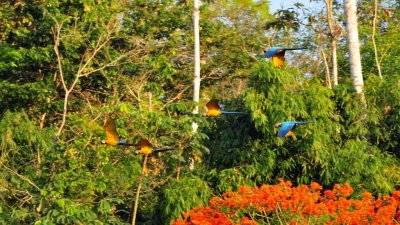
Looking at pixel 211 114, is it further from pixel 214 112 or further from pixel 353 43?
pixel 353 43

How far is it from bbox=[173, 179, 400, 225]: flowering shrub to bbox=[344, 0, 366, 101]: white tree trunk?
274cm

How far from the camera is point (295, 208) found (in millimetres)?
9320

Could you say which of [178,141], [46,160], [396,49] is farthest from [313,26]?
[46,160]

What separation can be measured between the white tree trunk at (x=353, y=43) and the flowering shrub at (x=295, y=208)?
8.97 feet

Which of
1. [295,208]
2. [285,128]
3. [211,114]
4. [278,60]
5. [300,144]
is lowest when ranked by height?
[295,208]

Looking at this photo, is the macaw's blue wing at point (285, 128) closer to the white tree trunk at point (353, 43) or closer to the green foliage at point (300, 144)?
the green foliage at point (300, 144)

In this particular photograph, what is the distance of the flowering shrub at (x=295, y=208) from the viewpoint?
927cm

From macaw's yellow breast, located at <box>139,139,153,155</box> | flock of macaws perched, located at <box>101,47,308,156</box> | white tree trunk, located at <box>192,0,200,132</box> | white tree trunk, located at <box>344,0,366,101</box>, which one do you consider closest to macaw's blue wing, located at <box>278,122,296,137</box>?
flock of macaws perched, located at <box>101,47,308,156</box>

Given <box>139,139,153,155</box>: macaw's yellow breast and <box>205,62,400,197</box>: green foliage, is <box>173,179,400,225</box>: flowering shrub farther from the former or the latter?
<box>205,62,400,197</box>: green foliage

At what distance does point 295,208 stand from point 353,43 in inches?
163

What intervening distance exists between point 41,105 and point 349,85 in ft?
16.2

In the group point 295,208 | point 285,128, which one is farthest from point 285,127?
point 295,208

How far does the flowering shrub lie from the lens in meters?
9.27

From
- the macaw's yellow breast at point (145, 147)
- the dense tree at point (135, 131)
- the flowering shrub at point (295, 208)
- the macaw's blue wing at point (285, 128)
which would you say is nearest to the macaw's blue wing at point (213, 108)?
the dense tree at point (135, 131)
